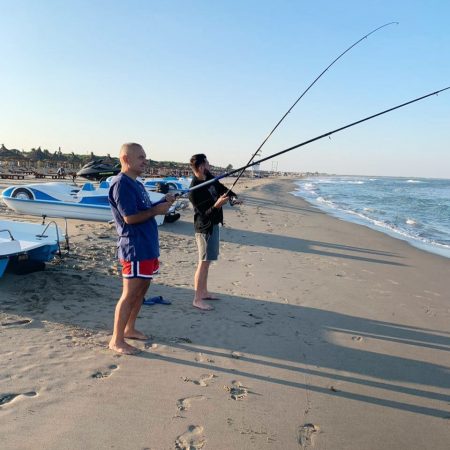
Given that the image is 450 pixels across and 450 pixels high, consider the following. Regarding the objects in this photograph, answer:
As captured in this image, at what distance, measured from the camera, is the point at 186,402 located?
2715mm

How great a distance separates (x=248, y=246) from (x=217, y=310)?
4.24 m

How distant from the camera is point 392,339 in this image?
163 inches

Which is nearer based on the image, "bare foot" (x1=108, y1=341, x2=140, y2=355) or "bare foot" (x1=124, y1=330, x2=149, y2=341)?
"bare foot" (x1=108, y1=341, x2=140, y2=355)

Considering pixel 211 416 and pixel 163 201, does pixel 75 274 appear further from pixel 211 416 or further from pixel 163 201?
pixel 211 416

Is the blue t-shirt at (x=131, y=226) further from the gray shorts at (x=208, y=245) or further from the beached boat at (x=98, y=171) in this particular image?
the beached boat at (x=98, y=171)

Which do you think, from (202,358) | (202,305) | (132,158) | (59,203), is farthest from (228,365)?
(59,203)

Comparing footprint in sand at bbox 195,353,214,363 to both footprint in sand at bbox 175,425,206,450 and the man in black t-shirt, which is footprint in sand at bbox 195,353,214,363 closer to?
footprint in sand at bbox 175,425,206,450

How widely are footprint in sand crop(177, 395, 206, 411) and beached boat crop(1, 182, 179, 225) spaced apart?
25.8 ft

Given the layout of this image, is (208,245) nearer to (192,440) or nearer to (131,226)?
(131,226)

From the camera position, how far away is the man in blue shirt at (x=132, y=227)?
3102 mm

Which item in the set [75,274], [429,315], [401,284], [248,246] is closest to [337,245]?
[248,246]

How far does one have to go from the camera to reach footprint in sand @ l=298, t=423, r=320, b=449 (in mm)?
2404

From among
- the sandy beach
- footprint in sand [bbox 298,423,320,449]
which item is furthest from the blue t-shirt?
footprint in sand [bbox 298,423,320,449]

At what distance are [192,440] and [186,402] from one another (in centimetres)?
39
